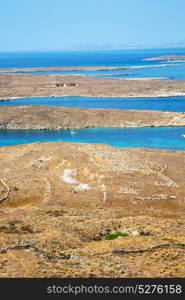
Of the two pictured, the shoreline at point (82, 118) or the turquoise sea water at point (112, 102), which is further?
the turquoise sea water at point (112, 102)

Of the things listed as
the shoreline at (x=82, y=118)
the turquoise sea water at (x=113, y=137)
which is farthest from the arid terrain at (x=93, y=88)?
the turquoise sea water at (x=113, y=137)

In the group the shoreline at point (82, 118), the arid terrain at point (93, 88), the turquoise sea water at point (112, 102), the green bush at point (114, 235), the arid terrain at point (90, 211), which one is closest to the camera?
the arid terrain at point (90, 211)

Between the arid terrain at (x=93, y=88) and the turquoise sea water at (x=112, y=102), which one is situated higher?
the arid terrain at (x=93, y=88)

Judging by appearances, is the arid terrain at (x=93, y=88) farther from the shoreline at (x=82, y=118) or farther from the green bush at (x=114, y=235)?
the green bush at (x=114, y=235)

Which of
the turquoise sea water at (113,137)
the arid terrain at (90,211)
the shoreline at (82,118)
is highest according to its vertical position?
the arid terrain at (90,211)

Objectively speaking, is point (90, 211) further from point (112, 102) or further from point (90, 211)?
point (112, 102)

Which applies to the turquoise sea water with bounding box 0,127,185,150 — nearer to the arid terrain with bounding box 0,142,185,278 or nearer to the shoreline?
the shoreline
